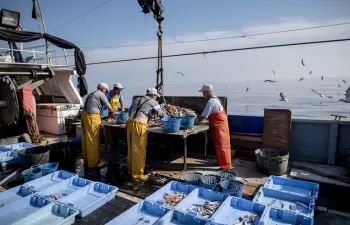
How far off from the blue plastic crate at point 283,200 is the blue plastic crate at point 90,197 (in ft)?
8.14

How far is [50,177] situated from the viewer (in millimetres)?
4570

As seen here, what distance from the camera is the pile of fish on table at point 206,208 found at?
328 centimetres

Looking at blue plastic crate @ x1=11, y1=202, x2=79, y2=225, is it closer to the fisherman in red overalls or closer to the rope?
the fisherman in red overalls

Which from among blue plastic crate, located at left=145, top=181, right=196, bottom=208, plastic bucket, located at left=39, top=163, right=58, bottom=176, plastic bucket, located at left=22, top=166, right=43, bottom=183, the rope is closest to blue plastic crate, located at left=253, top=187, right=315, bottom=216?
blue plastic crate, located at left=145, top=181, right=196, bottom=208

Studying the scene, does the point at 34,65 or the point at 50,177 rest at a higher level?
the point at 34,65

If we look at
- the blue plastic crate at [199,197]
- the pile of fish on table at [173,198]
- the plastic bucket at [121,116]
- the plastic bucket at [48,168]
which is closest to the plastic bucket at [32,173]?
the plastic bucket at [48,168]

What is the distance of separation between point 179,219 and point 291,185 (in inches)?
94.1

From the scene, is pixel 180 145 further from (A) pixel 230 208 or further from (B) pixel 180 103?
(A) pixel 230 208

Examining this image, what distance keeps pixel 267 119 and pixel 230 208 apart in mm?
2953

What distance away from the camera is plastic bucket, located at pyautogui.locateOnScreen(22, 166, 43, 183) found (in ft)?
15.0

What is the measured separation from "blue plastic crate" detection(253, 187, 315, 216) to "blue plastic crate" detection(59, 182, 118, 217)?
2.48 meters

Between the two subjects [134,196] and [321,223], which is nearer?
[321,223]

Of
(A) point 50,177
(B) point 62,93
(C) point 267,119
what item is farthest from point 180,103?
(B) point 62,93

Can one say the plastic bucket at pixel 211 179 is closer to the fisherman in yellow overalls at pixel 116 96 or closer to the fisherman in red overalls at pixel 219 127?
the fisherman in red overalls at pixel 219 127
